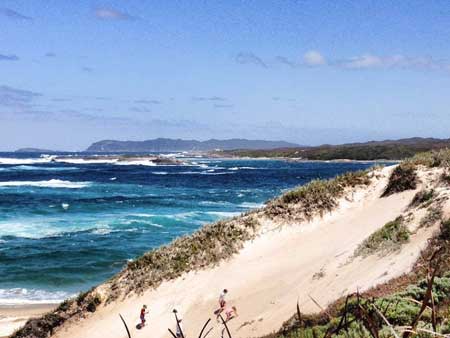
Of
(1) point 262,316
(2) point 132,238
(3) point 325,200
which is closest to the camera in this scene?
(1) point 262,316

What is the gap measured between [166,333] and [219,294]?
216 cm

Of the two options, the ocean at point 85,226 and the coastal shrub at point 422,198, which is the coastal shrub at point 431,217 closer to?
the coastal shrub at point 422,198

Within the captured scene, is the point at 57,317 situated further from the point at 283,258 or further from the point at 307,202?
the point at 307,202

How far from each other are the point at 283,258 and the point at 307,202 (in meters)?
2.93

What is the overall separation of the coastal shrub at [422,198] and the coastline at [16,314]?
1347 cm

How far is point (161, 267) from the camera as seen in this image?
18531 mm

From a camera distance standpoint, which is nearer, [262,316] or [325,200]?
[262,316]

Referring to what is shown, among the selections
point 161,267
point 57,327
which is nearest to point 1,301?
point 57,327

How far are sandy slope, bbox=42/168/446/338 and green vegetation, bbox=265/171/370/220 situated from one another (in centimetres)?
39

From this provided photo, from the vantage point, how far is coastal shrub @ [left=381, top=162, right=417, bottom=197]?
1975 centimetres

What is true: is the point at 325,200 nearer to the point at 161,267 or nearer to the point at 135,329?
the point at 161,267

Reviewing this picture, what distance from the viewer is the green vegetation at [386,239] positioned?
15273 millimetres

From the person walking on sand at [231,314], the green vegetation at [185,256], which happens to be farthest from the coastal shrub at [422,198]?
the person walking on sand at [231,314]

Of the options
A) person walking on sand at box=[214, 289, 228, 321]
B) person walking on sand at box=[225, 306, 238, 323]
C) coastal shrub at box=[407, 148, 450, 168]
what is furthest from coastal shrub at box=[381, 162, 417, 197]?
person walking on sand at box=[225, 306, 238, 323]
